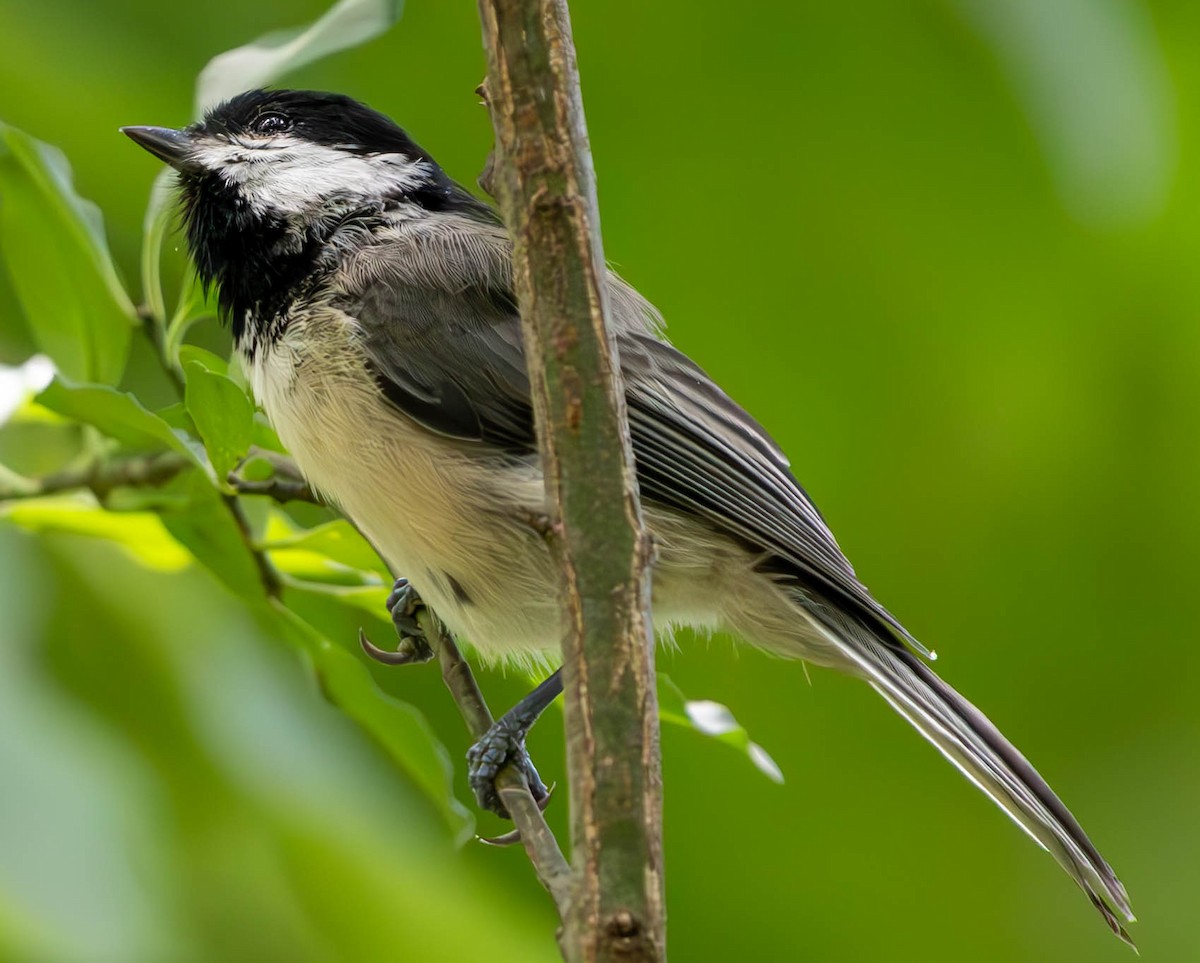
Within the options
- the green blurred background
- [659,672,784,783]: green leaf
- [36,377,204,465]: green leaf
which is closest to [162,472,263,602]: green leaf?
[36,377,204,465]: green leaf

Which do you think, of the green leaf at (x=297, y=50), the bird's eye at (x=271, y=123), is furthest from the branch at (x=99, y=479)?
the bird's eye at (x=271, y=123)

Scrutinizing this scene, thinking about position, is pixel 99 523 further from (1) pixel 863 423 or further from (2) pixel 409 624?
(1) pixel 863 423

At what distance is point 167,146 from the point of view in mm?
1639

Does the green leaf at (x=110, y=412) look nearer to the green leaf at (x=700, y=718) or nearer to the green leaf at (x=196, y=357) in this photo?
the green leaf at (x=196, y=357)

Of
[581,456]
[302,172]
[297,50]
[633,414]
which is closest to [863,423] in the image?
[633,414]

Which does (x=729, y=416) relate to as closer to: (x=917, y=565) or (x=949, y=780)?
(x=917, y=565)

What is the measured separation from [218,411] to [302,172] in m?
0.63

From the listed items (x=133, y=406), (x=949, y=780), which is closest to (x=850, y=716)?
(x=949, y=780)

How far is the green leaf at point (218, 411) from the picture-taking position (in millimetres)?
1115

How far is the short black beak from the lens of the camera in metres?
1.63

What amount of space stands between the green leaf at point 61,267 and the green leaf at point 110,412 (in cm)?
18

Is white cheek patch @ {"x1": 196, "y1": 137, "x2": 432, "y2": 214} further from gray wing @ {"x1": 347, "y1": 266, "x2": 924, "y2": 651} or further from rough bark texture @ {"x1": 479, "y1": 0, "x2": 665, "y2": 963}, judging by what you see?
rough bark texture @ {"x1": 479, "y1": 0, "x2": 665, "y2": 963}

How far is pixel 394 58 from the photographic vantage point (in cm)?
253

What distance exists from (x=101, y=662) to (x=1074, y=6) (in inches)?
72.8
